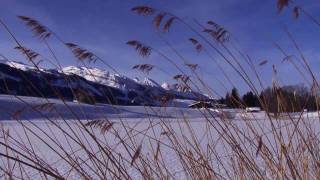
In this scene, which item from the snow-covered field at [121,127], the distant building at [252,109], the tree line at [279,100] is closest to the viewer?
the snow-covered field at [121,127]

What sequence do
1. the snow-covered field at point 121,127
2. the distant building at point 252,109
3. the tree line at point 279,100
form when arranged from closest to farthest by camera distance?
the snow-covered field at point 121,127, the tree line at point 279,100, the distant building at point 252,109

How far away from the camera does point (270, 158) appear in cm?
162

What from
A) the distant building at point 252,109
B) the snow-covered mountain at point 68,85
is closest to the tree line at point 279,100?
the distant building at point 252,109

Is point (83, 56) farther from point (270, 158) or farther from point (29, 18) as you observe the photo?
point (270, 158)

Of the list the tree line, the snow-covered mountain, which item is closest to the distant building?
the tree line

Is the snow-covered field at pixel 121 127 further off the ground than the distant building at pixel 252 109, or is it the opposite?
the distant building at pixel 252 109

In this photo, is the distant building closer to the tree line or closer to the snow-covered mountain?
the tree line

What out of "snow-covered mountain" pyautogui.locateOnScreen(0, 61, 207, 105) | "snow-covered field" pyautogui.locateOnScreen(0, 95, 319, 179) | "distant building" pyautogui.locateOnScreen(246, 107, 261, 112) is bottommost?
"snow-covered field" pyautogui.locateOnScreen(0, 95, 319, 179)

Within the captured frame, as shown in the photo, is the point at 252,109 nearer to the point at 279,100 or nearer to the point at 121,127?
the point at 279,100

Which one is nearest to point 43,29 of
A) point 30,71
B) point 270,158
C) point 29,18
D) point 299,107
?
point 29,18

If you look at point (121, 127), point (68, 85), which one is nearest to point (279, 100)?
point (68, 85)

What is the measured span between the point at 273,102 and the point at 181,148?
0.42 meters

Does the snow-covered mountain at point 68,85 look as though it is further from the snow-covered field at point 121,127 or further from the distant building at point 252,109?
the distant building at point 252,109

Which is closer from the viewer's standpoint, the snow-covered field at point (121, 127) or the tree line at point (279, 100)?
the snow-covered field at point (121, 127)
